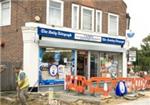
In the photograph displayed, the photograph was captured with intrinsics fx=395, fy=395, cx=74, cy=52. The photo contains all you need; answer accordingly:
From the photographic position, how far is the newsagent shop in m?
23.1

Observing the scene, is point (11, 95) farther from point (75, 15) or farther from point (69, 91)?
point (75, 15)

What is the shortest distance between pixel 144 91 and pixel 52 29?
714 centimetres

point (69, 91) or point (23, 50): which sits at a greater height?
point (23, 50)

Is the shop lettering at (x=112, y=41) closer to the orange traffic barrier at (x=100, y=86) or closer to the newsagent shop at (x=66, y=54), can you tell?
the newsagent shop at (x=66, y=54)

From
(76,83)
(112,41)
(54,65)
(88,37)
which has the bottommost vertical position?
(76,83)

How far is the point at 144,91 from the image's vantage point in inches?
998

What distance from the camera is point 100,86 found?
71.0 feet

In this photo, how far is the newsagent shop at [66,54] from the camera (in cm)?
2309

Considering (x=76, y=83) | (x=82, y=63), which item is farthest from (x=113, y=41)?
(x=76, y=83)

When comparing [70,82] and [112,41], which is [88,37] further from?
[70,82]

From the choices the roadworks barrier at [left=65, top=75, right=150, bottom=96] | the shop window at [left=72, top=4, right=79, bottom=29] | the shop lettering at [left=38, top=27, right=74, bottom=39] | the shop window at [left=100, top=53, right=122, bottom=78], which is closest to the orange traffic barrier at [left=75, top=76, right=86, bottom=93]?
the roadworks barrier at [left=65, top=75, right=150, bottom=96]

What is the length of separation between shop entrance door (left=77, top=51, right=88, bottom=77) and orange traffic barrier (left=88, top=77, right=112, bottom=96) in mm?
5244

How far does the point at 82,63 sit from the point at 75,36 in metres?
2.29

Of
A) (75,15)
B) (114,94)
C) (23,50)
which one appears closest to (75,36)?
(75,15)
